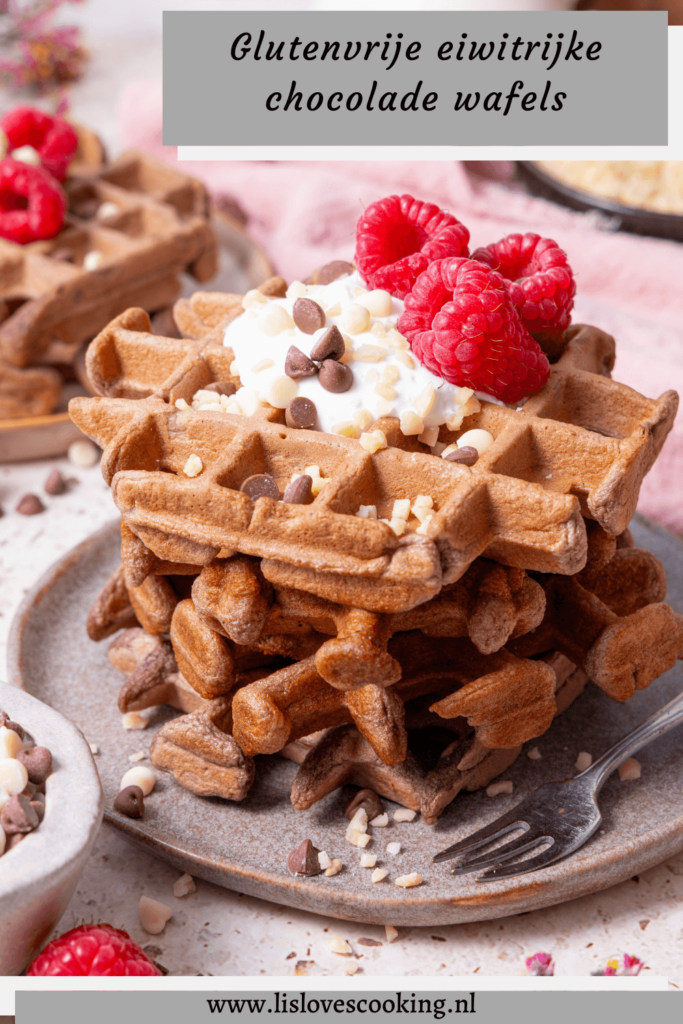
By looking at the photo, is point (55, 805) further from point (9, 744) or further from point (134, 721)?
point (134, 721)

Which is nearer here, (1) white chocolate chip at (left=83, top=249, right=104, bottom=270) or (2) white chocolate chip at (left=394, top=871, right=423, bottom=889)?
(2) white chocolate chip at (left=394, top=871, right=423, bottom=889)

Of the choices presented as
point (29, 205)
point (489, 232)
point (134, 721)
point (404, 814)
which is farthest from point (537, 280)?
point (29, 205)

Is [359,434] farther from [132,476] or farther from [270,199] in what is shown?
[270,199]

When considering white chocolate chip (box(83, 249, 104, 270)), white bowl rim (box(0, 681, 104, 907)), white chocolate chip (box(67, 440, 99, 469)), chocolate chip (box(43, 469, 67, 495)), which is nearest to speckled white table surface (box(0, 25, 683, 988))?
white bowl rim (box(0, 681, 104, 907))

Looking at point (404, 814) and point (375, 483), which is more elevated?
point (375, 483)

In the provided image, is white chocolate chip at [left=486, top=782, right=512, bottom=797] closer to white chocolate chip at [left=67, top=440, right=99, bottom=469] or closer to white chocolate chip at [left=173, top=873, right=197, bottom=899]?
white chocolate chip at [left=173, top=873, right=197, bottom=899]

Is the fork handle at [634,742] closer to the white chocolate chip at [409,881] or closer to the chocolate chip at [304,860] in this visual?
the white chocolate chip at [409,881]
